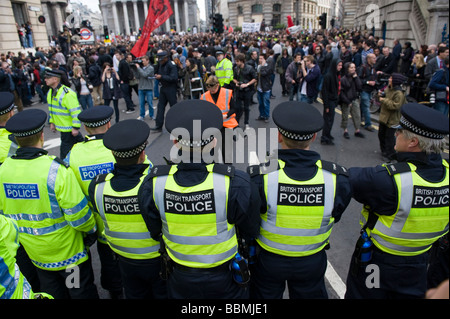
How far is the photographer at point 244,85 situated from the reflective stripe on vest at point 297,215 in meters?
6.38

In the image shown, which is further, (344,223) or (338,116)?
(338,116)

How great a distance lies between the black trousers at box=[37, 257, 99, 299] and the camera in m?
2.88

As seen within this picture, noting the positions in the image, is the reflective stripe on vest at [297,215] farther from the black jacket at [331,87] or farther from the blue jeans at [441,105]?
the blue jeans at [441,105]

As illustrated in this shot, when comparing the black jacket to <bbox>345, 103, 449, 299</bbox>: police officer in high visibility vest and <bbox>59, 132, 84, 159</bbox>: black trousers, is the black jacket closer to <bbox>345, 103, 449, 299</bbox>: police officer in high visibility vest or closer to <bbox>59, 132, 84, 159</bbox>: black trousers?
<bbox>345, 103, 449, 299</bbox>: police officer in high visibility vest

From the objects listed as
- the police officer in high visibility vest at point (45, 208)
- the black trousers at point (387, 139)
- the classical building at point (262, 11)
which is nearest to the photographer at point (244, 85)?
the black trousers at point (387, 139)

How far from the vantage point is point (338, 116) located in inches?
404

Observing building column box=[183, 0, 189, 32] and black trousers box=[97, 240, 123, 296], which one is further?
building column box=[183, 0, 189, 32]

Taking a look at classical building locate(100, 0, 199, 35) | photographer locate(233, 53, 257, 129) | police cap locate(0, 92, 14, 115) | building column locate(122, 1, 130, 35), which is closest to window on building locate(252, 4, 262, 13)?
classical building locate(100, 0, 199, 35)

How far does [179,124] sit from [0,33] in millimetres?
22688

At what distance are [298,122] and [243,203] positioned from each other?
72cm

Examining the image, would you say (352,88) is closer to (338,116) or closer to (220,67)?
(338,116)

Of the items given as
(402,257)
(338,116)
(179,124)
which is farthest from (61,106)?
(338,116)

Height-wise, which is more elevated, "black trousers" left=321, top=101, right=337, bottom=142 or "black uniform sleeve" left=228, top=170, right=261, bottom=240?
"black uniform sleeve" left=228, top=170, right=261, bottom=240

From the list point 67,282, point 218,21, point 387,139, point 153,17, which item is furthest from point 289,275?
point 218,21
